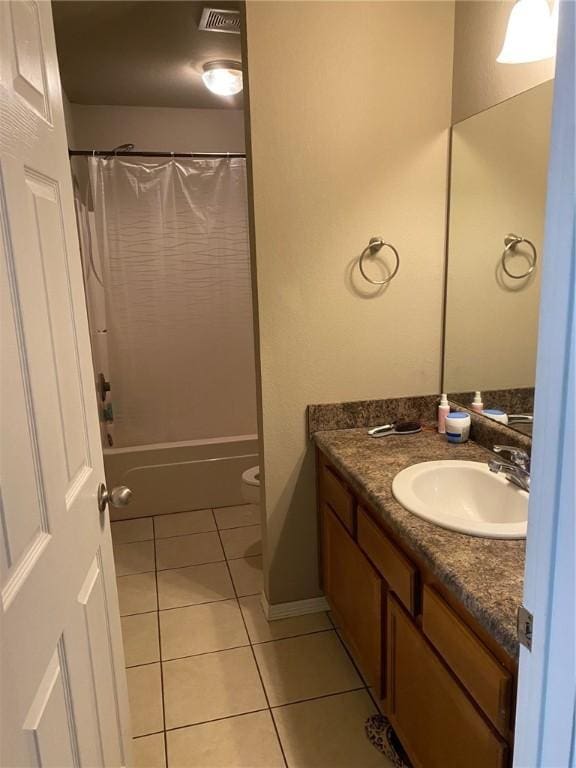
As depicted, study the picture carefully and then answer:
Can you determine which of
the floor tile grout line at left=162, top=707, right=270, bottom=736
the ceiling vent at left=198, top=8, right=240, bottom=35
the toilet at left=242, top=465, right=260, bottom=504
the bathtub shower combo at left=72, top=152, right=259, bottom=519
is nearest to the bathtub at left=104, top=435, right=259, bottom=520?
the bathtub shower combo at left=72, top=152, right=259, bottom=519

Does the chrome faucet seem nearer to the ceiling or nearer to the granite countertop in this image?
the granite countertop

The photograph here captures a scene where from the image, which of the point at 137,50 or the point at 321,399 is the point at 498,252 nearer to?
the point at 321,399

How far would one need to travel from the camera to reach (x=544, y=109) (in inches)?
62.7

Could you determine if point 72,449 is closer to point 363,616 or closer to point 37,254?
point 37,254

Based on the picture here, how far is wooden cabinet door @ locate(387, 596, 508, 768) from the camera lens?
44.4 inches

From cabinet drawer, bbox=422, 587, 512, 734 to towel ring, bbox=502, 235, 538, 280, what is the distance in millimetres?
1032

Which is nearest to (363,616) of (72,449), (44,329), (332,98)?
(72,449)

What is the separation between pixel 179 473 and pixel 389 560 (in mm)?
2057

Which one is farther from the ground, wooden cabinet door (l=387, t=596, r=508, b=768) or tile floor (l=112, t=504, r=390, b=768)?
wooden cabinet door (l=387, t=596, r=508, b=768)

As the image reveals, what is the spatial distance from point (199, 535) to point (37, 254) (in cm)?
238

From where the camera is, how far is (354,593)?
186 centimetres

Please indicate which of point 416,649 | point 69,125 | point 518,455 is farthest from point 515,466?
point 69,125

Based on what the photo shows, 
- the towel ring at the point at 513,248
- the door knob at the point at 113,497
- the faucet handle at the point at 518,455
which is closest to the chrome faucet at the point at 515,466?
the faucet handle at the point at 518,455

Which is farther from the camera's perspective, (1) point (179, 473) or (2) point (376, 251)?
(1) point (179, 473)
